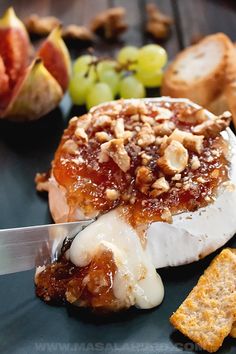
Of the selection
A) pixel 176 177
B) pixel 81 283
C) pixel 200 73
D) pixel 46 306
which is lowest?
pixel 46 306

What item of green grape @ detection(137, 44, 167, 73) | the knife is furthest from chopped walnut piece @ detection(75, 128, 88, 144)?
green grape @ detection(137, 44, 167, 73)

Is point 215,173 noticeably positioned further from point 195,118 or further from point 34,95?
point 34,95

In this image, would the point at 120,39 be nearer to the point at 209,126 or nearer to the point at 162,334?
the point at 209,126

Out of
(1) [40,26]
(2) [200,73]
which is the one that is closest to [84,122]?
(2) [200,73]

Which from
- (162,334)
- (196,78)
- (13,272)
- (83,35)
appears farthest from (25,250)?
(83,35)

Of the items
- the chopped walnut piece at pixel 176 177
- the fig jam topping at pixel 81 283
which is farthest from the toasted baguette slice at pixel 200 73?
the fig jam topping at pixel 81 283

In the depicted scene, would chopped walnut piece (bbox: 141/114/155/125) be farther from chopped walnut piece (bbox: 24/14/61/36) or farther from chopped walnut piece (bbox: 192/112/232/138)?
chopped walnut piece (bbox: 24/14/61/36)
